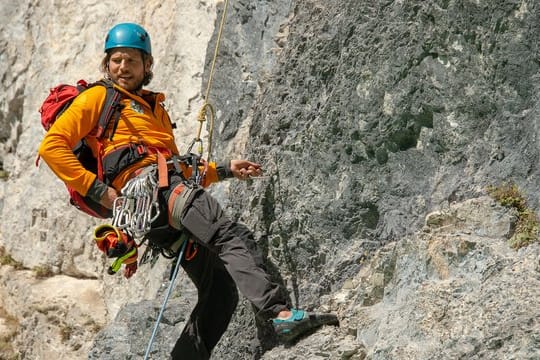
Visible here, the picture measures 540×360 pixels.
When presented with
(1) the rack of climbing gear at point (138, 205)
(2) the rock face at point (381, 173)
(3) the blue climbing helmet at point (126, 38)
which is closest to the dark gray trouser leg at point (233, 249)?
(1) the rack of climbing gear at point (138, 205)

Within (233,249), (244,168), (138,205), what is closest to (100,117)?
(138,205)

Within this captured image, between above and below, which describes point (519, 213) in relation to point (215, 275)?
above

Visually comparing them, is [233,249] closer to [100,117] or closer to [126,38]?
[100,117]

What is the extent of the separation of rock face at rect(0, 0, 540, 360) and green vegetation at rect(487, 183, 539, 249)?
42 millimetres

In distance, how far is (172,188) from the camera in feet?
20.6

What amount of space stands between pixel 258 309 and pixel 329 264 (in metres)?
0.61

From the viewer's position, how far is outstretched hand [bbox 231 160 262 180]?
6777 mm

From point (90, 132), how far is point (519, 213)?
115 inches

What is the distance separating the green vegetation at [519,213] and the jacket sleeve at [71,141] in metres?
2.67

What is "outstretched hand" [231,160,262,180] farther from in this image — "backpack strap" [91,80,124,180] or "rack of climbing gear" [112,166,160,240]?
"backpack strap" [91,80,124,180]

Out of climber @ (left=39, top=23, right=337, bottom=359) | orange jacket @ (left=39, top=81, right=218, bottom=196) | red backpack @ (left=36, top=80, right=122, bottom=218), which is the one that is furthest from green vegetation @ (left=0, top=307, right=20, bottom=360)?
orange jacket @ (left=39, top=81, right=218, bottom=196)

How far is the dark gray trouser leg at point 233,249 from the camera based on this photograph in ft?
19.5

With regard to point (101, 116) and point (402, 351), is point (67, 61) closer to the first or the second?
point (101, 116)

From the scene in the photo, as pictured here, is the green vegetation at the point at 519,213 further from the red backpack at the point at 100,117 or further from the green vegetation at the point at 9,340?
the green vegetation at the point at 9,340
